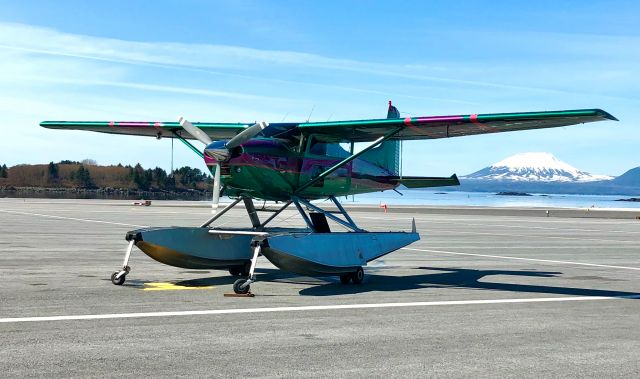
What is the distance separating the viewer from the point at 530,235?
31609 millimetres

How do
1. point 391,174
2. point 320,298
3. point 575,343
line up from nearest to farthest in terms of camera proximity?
point 575,343, point 320,298, point 391,174

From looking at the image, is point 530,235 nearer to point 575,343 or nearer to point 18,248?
point 18,248

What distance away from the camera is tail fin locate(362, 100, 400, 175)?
17312 millimetres

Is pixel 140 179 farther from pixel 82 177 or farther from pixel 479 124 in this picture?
pixel 479 124

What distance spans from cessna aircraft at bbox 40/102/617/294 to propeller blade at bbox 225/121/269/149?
2 cm

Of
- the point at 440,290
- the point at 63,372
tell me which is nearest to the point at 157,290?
the point at 440,290

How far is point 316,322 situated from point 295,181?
5.32 metres

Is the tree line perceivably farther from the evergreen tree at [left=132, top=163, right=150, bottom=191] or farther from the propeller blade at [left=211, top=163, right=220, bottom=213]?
the propeller blade at [left=211, top=163, right=220, bottom=213]

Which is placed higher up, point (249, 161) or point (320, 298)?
point (249, 161)

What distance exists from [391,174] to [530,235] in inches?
627

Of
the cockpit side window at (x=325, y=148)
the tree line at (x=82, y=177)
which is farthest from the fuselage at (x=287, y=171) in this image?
the tree line at (x=82, y=177)

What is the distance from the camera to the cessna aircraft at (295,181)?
12.4 meters

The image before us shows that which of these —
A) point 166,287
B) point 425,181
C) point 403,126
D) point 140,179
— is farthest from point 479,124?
point 140,179

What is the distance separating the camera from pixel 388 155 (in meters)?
17.8
